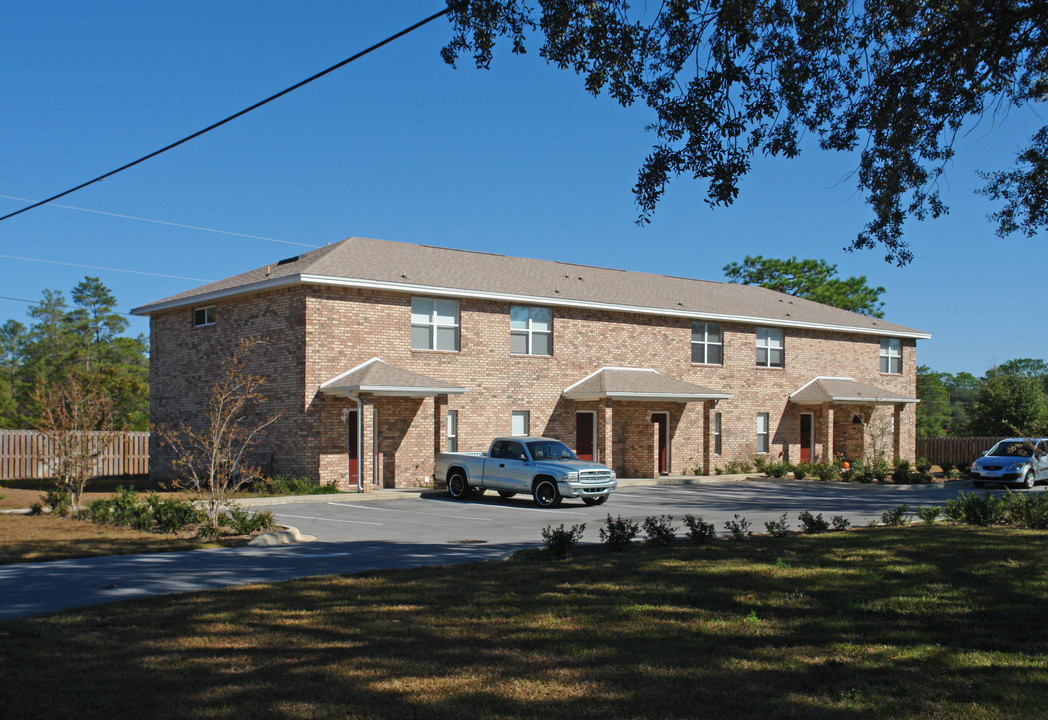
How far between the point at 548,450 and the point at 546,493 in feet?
4.32

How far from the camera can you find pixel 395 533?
53.6 ft

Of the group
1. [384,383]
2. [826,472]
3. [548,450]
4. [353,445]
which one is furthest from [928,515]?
[826,472]

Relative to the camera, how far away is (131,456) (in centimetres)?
3459

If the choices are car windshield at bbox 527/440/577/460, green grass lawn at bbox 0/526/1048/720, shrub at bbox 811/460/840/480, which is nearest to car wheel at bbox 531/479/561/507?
car windshield at bbox 527/440/577/460

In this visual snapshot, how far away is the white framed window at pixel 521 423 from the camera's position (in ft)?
97.9

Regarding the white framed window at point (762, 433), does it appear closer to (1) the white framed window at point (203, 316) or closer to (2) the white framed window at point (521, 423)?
(2) the white framed window at point (521, 423)

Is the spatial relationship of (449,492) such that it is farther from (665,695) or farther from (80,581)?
(665,695)

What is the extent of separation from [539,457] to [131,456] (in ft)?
64.8

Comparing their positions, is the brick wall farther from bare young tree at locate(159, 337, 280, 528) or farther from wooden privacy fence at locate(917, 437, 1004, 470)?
wooden privacy fence at locate(917, 437, 1004, 470)

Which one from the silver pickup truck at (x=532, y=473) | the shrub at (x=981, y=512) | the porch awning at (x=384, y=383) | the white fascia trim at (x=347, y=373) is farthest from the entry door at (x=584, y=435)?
the shrub at (x=981, y=512)

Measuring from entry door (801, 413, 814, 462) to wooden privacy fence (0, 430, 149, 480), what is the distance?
27.1 meters

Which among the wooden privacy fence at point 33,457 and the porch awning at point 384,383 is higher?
the porch awning at point 384,383

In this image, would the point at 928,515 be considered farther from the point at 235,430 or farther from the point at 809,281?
the point at 809,281

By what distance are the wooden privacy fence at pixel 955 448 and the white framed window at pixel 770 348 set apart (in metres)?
10.6
